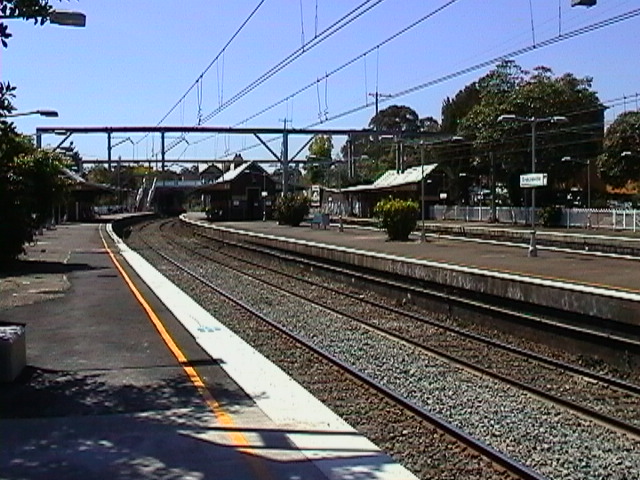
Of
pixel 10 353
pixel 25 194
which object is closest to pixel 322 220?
pixel 25 194

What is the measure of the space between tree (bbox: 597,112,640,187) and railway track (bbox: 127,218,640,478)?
142 feet

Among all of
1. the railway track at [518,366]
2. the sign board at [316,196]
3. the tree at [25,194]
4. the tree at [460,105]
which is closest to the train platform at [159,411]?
the railway track at [518,366]

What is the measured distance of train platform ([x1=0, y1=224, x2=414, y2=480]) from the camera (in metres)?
7.52

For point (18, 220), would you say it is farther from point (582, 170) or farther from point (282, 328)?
point (582, 170)

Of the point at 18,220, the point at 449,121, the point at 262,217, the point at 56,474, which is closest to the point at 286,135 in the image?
the point at 262,217

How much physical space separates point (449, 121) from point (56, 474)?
97149mm

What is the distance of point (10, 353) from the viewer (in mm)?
11086

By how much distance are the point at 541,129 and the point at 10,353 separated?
58.7m

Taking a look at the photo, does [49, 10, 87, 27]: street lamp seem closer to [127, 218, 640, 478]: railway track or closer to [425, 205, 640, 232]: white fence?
[127, 218, 640, 478]: railway track

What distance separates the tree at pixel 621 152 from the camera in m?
64.8

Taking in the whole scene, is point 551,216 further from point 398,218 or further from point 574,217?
point 398,218

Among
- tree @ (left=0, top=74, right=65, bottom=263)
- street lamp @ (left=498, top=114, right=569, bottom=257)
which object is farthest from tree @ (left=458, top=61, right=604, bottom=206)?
tree @ (left=0, top=74, right=65, bottom=263)

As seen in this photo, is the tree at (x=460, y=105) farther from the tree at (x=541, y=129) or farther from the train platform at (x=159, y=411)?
the train platform at (x=159, y=411)

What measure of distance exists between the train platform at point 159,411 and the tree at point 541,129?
163 ft
